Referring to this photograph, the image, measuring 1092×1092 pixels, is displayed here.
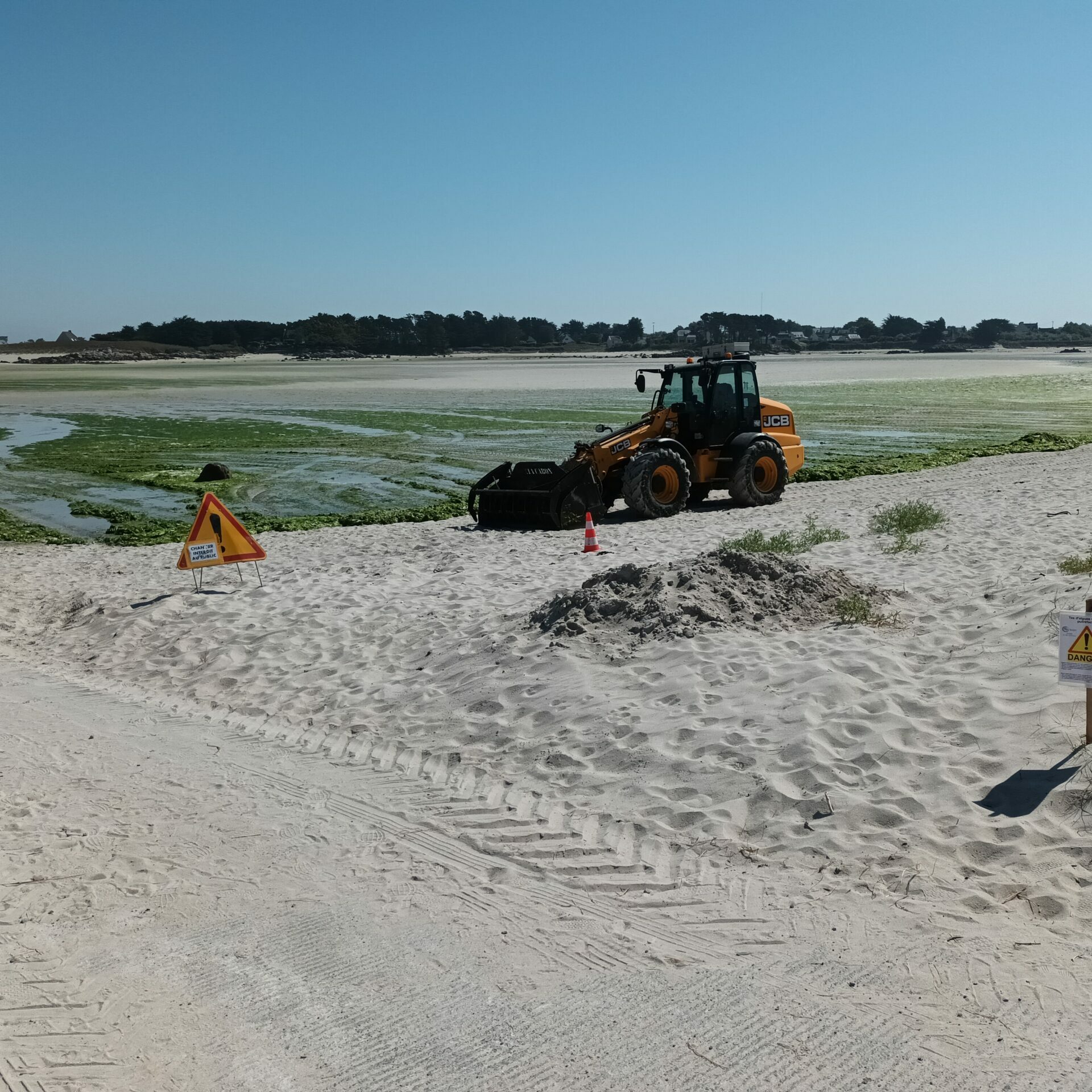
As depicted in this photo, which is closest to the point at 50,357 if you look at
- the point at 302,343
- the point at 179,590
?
the point at 302,343

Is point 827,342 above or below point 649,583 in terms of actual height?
above

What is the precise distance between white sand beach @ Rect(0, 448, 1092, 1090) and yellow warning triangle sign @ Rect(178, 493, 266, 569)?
4.93 ft

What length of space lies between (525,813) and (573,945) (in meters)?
1.50

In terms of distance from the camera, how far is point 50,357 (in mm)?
Answer: 139750

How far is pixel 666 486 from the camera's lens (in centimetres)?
1708

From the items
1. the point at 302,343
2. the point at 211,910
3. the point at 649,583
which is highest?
the point at 302,343

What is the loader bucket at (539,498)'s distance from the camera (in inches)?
627

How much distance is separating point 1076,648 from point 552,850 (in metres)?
3.03

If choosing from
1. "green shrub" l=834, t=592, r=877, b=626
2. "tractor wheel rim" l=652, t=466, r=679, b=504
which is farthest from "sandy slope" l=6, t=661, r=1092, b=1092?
"tractor wheel rim" l=652, t=466, r=679, b=504

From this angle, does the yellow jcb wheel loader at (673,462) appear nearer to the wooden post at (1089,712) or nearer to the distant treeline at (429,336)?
the wooden post at (1089,712)

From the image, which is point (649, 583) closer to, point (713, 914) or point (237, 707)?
point (237, 707)

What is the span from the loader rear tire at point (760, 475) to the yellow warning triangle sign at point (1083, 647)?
12210mm

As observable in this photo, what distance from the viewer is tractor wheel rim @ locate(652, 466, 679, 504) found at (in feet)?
55.8

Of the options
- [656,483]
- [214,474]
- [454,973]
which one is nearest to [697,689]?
[454,973]
